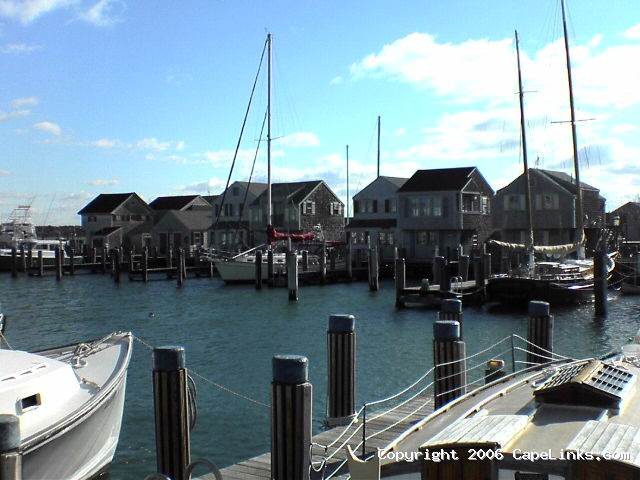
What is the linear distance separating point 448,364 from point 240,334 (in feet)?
55.3

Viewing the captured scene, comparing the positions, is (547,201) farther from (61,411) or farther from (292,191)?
(61,411)

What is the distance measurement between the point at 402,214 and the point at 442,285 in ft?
85.6

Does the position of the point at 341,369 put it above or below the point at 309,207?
below

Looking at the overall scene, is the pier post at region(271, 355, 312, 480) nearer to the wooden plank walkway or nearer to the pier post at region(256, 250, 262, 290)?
the wooden plank walkway

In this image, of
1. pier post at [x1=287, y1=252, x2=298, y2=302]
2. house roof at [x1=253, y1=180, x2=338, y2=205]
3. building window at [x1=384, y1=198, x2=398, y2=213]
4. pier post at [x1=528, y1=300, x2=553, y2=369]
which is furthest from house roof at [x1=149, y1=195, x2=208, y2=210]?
pier post at [x1=528, y1=300, x2=553, y2=369]

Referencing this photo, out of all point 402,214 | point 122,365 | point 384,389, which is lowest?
point 384,389

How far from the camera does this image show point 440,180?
58812mm

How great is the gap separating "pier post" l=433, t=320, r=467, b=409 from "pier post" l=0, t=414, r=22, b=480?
6.43 meters

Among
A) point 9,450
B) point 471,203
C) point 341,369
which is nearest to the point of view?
point 9,450

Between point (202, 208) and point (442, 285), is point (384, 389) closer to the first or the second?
point (442, 285)

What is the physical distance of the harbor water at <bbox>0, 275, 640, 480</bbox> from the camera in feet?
46.1

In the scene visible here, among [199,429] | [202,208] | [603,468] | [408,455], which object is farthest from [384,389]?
[202,208]

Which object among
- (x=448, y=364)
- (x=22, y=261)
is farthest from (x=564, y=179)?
(x=448, y=364)

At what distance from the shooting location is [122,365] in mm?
11711
